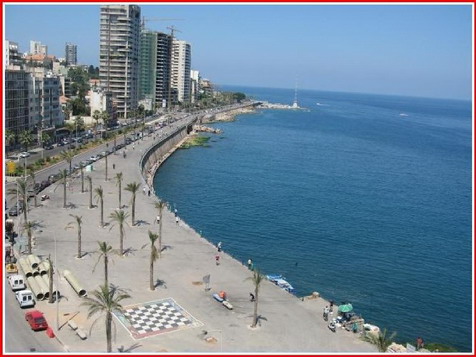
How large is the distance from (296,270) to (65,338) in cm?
1973

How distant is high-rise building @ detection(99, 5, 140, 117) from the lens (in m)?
115

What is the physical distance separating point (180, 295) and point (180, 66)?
6226 inches

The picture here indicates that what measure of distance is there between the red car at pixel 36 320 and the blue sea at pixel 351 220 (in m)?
17.0

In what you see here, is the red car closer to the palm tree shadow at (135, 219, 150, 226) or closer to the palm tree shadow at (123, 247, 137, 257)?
the palm tree shadow at (123, 247, 137, 257)

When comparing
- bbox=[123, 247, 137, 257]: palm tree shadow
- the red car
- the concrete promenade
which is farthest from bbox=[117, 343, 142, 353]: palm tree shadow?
bbox=[123, 247, 137, 257]: palm tree shadow

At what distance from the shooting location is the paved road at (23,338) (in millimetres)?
21016

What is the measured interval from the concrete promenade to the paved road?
21.6 inches

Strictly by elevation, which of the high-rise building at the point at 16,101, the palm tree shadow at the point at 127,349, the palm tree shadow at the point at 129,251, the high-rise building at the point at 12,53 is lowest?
the palm tree shadow at the point at 127,349

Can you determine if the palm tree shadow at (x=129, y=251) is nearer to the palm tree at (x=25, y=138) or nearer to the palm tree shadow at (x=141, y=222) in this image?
the palm tree shadow at (x=141, y=222)

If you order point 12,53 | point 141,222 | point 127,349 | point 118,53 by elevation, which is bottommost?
point 127,349

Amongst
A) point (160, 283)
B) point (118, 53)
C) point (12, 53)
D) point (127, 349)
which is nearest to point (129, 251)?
point (160, 283)

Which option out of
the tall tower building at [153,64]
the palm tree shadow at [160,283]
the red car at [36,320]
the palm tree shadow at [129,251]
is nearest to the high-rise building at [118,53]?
the tall tower building at [153,64]

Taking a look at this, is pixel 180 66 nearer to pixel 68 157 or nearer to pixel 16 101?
pixel 16 101

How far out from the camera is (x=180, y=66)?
585ft
